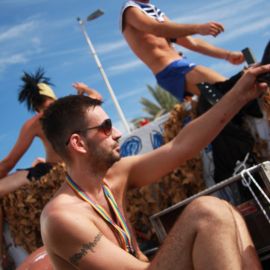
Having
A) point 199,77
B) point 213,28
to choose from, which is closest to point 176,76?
point 199,77

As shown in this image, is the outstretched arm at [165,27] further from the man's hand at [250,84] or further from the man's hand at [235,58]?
the man's hand at [250,84]

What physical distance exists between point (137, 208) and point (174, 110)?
1.20 metres

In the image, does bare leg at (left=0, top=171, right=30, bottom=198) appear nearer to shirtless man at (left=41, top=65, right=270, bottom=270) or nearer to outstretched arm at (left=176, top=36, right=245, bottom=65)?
outstretched arm at (left=176, top=36, right=245, bottom=65)

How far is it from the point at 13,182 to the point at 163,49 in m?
2.44

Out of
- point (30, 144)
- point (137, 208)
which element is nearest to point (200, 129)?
point (137, 208)

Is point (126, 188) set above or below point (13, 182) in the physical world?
below

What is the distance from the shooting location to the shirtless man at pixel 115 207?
227 centimetres

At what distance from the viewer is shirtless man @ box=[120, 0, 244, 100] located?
470cm

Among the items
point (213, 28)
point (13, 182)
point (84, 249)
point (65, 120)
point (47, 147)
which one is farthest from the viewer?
point (47, 147)

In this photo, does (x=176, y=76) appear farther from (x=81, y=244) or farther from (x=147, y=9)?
(x=81, y=244)

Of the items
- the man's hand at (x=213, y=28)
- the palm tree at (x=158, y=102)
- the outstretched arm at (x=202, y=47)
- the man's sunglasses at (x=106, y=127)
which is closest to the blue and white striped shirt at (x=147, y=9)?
the outstretched arm at (x=202, y=47)

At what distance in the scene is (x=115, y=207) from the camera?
286 cm

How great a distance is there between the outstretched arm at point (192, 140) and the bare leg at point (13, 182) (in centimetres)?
295

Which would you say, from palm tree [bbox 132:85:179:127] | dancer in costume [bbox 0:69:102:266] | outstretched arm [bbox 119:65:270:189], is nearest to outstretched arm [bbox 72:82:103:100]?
dancer in costume [bbox 0:69:102:266]
